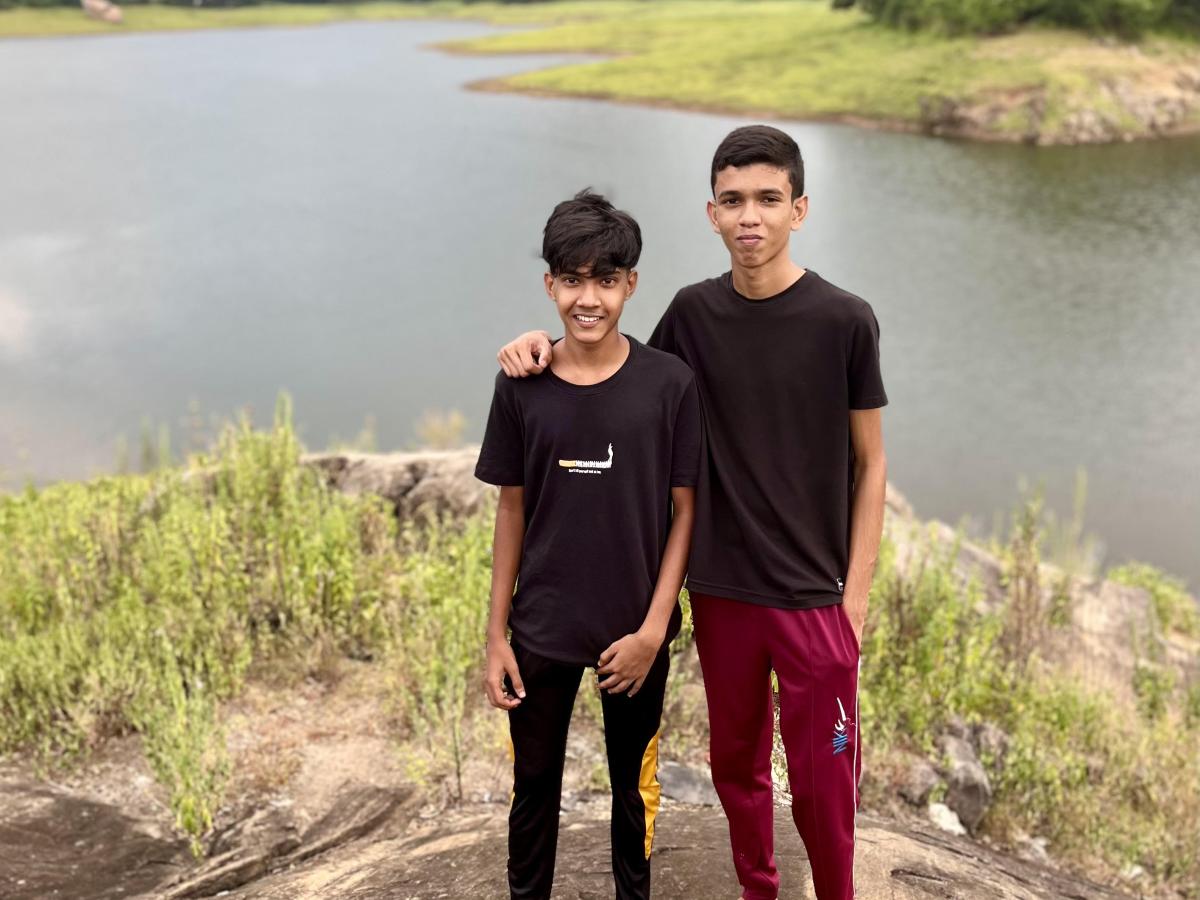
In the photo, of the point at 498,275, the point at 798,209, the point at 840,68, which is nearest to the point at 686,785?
the point at 798,209

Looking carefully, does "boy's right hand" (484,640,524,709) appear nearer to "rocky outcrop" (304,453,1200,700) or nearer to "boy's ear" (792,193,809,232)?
"boy's ear" (792,193,809,232)

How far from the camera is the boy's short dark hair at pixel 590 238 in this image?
3.18 meters

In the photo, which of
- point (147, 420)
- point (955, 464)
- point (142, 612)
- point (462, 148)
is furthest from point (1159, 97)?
point (142, 612)

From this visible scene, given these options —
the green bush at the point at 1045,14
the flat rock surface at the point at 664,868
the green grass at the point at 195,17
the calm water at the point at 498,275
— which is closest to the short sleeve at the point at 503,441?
the flat rock surface at the point at 664,868

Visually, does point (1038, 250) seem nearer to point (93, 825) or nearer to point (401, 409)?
point (401, 409)

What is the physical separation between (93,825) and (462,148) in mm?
31969

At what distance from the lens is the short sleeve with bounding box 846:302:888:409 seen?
10.5 feet

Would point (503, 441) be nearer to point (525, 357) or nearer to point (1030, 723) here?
point (525, 357)

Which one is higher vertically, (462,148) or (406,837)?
(462,148)

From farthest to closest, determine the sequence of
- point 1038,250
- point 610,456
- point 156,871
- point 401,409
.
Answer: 1. point 1038,250
2. point 401,409
3. point 156,871
4. point 610,456

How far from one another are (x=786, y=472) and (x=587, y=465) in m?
0.61

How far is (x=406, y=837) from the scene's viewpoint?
4.48 metres

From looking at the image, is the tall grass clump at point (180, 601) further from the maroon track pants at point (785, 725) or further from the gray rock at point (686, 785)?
the maroon track pants at point (785, 725)

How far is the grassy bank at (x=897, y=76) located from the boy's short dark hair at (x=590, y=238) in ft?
121
